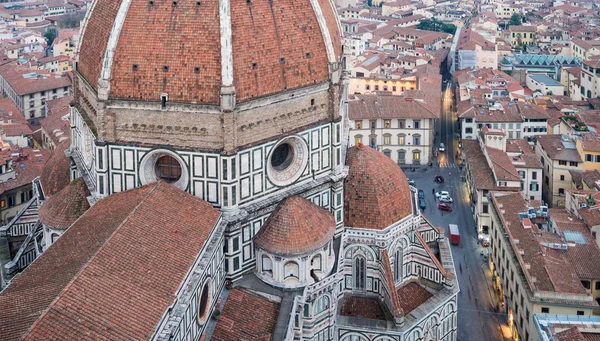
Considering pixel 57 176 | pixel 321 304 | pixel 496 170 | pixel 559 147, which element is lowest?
pixel 321 304

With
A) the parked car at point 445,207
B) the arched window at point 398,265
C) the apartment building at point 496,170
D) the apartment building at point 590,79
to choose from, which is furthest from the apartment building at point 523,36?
the arched window at point 398,265

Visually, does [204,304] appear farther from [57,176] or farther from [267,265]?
[57,176]

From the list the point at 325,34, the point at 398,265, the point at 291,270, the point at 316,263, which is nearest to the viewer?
the point at 291,270

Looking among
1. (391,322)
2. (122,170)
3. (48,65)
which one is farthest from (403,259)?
(48,65)

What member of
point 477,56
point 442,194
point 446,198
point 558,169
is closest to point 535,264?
point 558,169

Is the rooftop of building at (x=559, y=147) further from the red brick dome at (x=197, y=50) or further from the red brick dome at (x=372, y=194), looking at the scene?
the red brick dome at (x=197, y=50)

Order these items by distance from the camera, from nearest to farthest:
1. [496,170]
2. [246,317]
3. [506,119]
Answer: [246,317]
[496,170]
[506,119]

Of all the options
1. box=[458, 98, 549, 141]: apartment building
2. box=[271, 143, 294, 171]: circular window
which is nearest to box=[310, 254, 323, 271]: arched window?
box=[271, 143, 294, 171]: circular window
